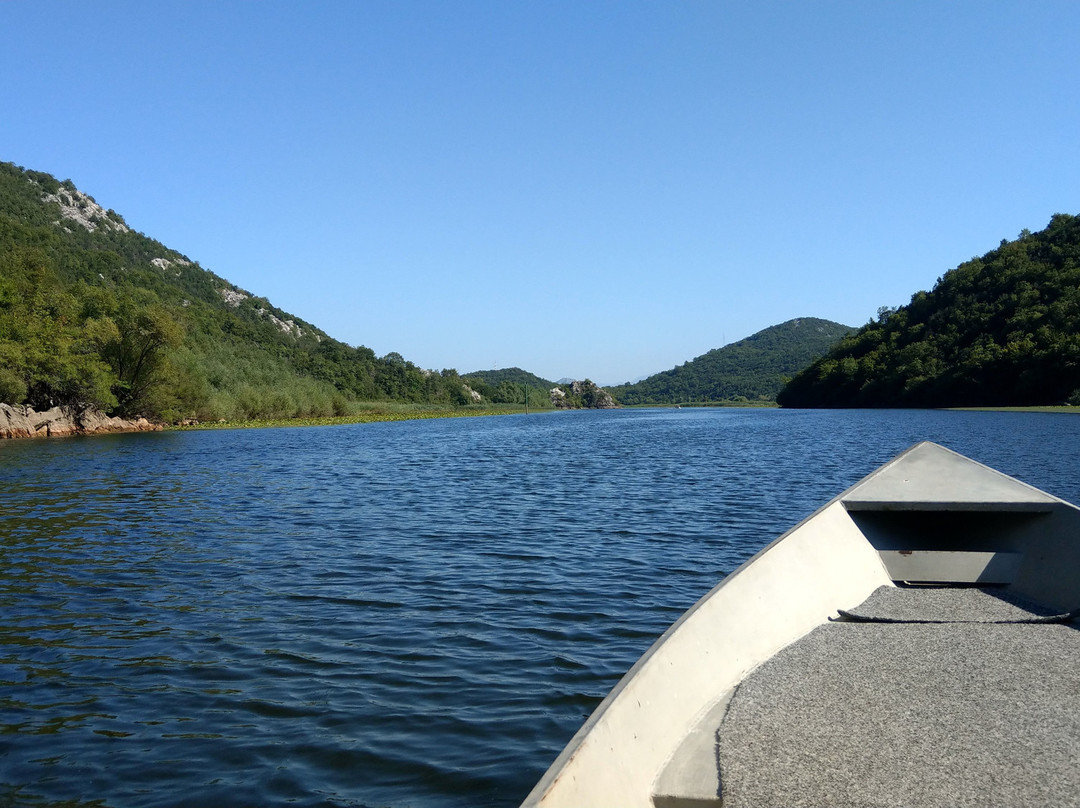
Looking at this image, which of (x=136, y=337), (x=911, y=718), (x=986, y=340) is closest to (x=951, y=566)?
(x=911, y=718)

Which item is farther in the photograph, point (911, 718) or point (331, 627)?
point (331, 627)

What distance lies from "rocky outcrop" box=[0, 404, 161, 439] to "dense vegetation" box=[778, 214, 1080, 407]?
8466 centimetres

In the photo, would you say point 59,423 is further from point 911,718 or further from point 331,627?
point 911,718

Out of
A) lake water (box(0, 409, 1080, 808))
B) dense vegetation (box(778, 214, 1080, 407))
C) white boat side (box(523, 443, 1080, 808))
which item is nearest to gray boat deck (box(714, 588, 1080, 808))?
white boat side (box(523, 443, 1080, 808))

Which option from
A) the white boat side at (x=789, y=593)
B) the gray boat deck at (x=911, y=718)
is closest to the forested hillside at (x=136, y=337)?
the white boat side at (x=789, y=593)

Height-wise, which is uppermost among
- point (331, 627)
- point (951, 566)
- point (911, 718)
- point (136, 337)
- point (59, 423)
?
point (136, 337)

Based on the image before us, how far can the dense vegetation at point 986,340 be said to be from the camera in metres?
76.2

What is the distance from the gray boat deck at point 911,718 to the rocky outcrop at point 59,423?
2156 inches

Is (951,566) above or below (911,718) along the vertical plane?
above

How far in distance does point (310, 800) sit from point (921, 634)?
4020mm

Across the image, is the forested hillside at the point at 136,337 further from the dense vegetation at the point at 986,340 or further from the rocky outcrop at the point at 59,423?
the dense vegetation at the point at 986,340

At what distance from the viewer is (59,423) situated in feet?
167

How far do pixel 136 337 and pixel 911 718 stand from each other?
6337 cm

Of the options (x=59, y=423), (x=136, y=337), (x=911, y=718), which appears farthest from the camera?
(x=136, y=337)
